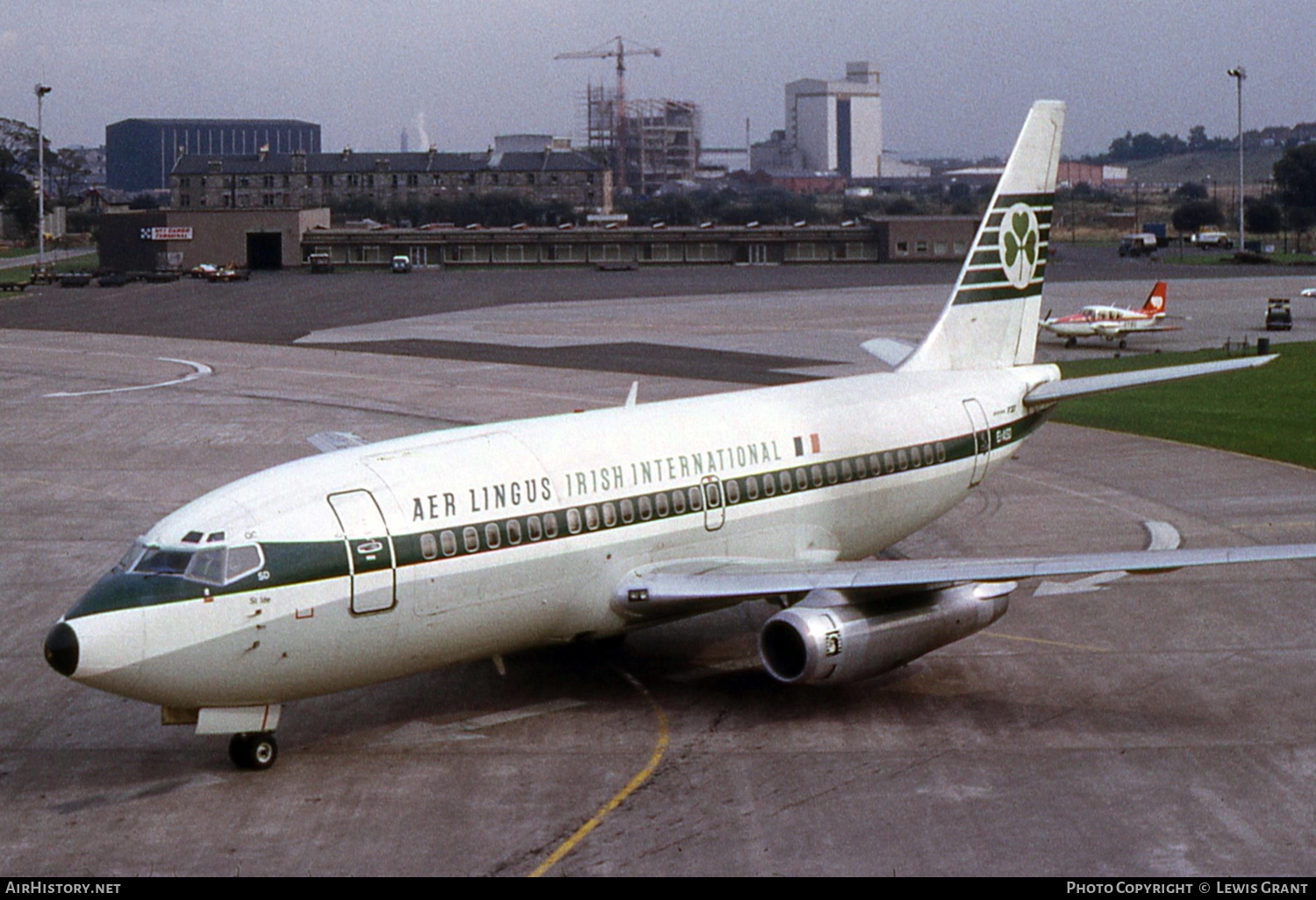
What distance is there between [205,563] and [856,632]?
29.8ft

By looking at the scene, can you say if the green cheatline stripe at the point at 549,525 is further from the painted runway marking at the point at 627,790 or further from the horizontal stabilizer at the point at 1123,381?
the painted runway marking at the point at 627,790

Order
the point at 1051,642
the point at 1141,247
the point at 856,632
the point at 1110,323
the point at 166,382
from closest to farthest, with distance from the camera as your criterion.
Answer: the point at 856,632 < the point at 1051,642 < the point at 166,382 < the point at 1110,323 < the point at 1141,247

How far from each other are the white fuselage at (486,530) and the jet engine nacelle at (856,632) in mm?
2533

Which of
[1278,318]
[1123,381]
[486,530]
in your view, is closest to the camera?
[486,530]

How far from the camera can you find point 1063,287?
11950 cm

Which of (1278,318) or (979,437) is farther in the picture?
(1278,318)

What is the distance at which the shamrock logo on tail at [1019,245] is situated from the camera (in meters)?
31.8

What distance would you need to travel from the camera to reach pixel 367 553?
793 inches

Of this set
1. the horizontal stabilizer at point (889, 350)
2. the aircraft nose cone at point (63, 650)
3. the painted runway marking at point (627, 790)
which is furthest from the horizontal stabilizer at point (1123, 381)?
the aircraft nose cone at point (63, 650)

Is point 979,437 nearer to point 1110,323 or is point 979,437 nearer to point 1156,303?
point 1110,323

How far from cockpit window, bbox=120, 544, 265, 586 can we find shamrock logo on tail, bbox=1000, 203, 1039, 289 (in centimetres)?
1834

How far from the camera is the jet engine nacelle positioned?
21.7 meters

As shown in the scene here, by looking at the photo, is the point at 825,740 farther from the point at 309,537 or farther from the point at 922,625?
the point at 309,537

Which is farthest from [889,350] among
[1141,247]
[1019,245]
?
[1141,247]
